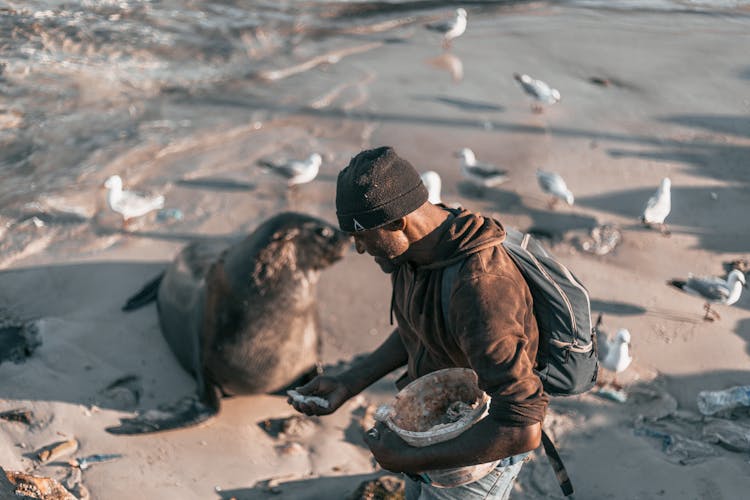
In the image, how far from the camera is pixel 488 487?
2.65 meters

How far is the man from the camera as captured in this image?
2174 mm

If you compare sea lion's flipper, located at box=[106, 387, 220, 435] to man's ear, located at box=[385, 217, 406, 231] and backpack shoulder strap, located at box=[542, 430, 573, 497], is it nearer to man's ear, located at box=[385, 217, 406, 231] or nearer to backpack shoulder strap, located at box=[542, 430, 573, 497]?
backpack shoulder strap, located at box=[542, 430, 573, 497]

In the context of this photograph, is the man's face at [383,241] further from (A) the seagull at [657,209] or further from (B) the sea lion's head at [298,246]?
(A) the seagull at [657,209]

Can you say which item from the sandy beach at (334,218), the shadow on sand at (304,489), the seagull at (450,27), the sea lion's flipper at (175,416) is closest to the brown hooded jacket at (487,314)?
the shadow on sand at (304,489)

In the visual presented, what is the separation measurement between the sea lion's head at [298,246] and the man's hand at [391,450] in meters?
2.91

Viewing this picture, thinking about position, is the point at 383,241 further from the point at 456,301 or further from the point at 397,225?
the point at 456,301

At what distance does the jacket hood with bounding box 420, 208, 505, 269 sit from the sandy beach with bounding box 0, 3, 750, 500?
2.39 m

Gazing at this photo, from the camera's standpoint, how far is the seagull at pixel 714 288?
5508 mm

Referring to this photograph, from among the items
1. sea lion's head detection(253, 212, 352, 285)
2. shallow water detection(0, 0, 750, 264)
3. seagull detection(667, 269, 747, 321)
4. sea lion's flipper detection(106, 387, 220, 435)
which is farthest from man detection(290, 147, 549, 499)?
shallow water detection(0, 0, 750, 264)

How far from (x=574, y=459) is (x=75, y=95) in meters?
7.68

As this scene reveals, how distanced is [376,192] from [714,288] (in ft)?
13.5

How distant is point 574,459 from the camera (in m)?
4.47

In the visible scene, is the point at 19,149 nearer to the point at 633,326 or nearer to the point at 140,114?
the point at 140,114

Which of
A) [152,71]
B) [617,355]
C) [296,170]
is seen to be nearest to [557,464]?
[617,355]
